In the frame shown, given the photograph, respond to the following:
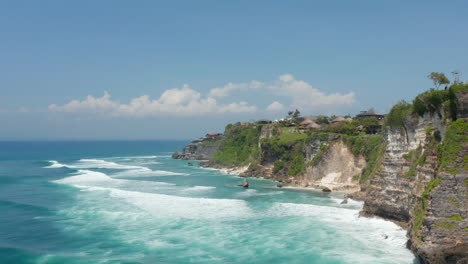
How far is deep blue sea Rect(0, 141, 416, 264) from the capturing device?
22453 millimetres

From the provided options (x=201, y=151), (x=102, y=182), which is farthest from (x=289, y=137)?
(x=201, y=151)

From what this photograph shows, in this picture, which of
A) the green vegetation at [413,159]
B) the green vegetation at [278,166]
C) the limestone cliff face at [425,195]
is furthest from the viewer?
the green vegetation at [278,166]

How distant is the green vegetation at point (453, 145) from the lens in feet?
58.7

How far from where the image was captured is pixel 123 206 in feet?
123

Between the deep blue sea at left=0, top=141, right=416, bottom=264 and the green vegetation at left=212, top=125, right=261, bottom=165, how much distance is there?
30845mm

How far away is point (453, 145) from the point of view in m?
18.2

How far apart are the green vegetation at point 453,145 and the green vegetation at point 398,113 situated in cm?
666

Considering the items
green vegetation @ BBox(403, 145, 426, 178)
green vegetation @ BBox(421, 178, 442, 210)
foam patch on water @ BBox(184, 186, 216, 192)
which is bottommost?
foam patch on water @ BBox(184, 186, 216, 192)

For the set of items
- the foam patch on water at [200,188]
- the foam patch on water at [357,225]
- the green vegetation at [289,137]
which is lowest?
the foam patch on water at [200,188]

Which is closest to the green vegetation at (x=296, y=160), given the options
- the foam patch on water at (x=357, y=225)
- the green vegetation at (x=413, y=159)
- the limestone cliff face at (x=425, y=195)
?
the foam patch on water at (x=357, y=225)

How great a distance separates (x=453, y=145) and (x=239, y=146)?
69530mm

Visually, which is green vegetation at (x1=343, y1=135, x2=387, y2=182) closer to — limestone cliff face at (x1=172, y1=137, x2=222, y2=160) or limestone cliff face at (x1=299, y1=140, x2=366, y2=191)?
limestone cliff face at (x1=299, y1=140, x2=366, y2=191)

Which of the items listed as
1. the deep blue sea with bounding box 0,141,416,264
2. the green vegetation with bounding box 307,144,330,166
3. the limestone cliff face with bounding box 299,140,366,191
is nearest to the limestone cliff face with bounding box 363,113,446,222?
the deep blue sea with bounding box 0,141,416,264

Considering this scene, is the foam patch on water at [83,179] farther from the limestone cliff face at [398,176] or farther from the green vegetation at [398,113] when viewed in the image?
the green vegetation at [398,113]
